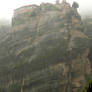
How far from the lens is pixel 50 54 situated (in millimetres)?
61812

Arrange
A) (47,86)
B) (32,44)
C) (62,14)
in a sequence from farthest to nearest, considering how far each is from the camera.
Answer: (62,14) < (32,44) < (47,86)

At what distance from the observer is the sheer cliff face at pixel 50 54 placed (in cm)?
5866

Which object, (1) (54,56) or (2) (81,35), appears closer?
(1) (54,56)

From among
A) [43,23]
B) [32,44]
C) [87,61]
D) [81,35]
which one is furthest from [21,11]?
[87,61]

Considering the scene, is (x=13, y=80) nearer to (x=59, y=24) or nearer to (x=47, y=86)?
(x=47, y=86)

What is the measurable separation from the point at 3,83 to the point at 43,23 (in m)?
18.7

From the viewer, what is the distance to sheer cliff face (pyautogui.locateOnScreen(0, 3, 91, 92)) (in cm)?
5866

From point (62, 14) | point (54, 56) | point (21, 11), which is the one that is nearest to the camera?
point (54, 56)

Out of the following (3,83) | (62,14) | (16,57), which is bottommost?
(3,83)

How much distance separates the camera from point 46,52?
204 feet

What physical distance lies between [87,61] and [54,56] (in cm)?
790

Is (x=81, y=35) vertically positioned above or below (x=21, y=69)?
above

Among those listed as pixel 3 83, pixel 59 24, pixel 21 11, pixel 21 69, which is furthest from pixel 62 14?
pixel 3 83

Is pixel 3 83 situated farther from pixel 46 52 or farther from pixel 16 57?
pixel 46 52
